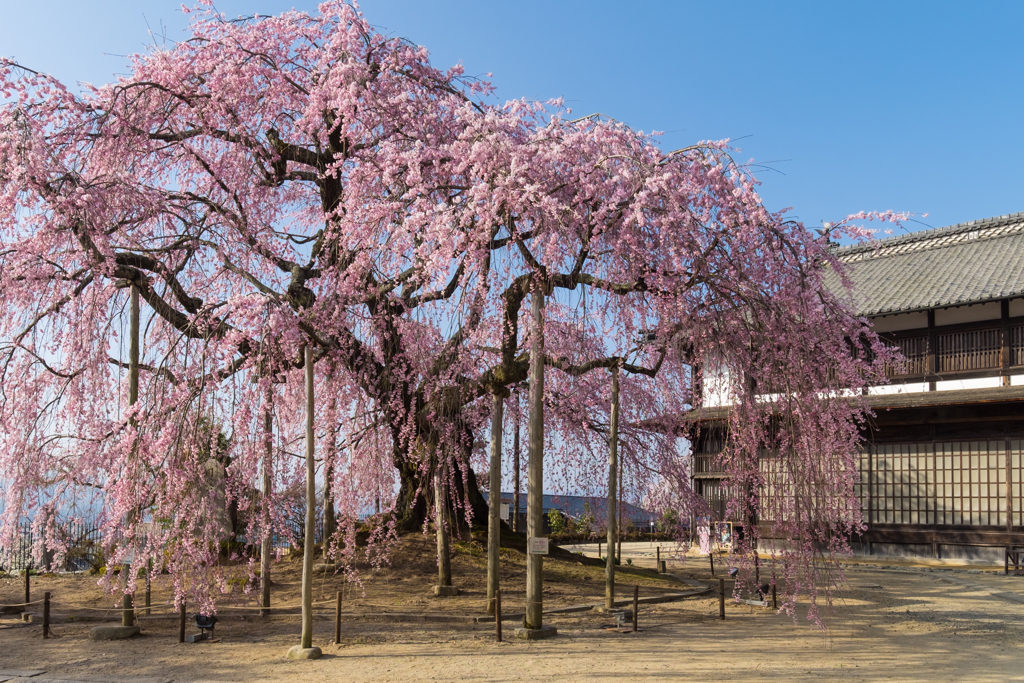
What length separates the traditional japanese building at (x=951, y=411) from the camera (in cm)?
2022

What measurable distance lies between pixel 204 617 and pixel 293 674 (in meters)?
3.25

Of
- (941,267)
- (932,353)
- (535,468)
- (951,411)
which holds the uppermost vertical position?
(941,267)

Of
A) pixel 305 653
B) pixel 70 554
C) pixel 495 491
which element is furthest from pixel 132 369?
pixel 70 554

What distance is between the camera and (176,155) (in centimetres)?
1484

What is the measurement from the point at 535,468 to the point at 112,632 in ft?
22.6

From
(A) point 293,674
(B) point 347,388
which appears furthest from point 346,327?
(A) point 293,674

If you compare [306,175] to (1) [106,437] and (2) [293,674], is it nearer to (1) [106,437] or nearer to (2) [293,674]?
(1) [106,437]

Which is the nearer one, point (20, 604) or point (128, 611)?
point (128, 611)

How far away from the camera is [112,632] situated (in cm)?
1226

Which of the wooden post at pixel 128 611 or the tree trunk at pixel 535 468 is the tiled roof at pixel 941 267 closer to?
the tree trunk at pixel 535 468

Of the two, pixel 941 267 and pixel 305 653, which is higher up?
pixel 941 267

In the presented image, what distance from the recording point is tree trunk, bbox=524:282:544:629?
11773 millimetres

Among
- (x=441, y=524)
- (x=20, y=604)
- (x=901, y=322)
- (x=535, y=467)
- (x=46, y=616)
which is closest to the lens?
(x=535, y=467)

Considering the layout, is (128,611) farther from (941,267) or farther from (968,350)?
(941,267)
